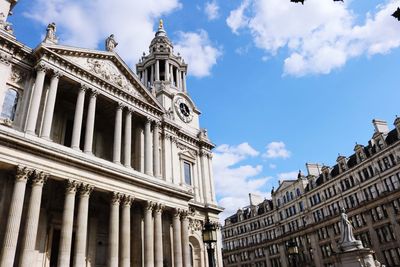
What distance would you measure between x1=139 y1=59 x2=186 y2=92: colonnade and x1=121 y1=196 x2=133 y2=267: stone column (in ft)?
75.6

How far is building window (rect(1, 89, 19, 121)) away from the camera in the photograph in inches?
917

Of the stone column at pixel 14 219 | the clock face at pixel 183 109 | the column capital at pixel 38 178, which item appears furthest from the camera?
the clock face at pixel 183 109

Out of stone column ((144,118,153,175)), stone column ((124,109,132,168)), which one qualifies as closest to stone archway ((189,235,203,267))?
stone column ((144,118,153,175))

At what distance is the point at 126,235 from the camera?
77.8 ft

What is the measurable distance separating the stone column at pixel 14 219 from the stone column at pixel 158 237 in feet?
33.7

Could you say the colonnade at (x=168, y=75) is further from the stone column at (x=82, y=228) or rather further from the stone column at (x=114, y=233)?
the stone column at (x=82, y=228)

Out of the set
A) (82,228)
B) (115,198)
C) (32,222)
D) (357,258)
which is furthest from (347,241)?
(32,222)

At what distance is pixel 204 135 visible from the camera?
41875 millimetres

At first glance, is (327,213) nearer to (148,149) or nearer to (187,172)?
(187,172)

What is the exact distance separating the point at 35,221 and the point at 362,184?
53079 mm

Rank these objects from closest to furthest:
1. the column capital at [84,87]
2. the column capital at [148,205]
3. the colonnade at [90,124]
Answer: the colonnade at [90,124], the column capital at [148,205], the column capital at [84,87]

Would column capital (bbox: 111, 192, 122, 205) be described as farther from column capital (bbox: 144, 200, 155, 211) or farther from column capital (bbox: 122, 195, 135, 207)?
column capital (bbox: 144, 200, 155, 211)

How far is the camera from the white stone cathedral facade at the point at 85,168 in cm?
2016

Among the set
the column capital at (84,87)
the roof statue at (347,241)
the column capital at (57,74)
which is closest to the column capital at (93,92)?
the column capital at (84,87)
